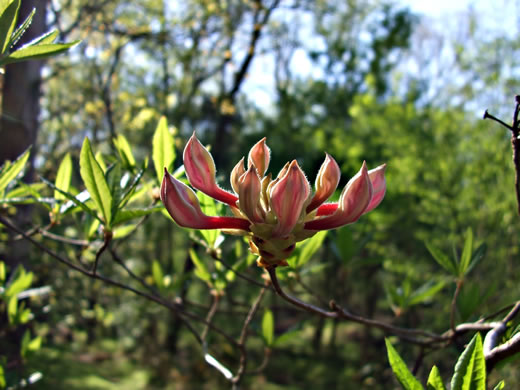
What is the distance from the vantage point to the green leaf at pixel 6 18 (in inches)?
17.5

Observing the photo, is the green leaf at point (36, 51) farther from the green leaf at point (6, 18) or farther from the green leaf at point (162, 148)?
the green leaf at point (162, 148)

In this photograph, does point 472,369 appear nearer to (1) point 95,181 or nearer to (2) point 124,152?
(1) point 95,181

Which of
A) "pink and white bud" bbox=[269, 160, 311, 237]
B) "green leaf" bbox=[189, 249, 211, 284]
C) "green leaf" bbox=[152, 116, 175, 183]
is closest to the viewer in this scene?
"pink and white bud" bbox=[269, 160, 311, 237]

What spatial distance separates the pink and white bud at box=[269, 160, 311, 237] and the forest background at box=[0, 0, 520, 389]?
23 cm

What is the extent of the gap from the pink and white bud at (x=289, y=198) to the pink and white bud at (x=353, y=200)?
0.12ft

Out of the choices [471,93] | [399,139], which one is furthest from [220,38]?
[471,93]

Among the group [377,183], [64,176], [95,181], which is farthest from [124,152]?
[377,183]

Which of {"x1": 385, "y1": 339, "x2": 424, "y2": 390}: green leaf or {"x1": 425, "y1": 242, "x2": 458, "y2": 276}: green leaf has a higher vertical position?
{"x1": 425, "y1": 242, "x2": 458, "y2": 276}: green leaf

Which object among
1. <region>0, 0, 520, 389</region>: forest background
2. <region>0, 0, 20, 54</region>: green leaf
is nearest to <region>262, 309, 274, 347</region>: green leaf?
<region>0, 0, 520, 389</region>: forest background

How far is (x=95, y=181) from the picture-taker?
0.53 metres

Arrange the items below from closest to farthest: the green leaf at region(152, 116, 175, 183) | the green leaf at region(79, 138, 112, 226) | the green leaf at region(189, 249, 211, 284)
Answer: the green leaf at region(79, 138, 112, 226), the green leaf at region(152, 116, 175, 183), the green leaf at region(189, 249, 211, 284)

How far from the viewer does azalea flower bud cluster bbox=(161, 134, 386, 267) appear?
14.6 inches

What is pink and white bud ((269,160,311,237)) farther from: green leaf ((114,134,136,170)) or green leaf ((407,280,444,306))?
green leaf ((407,280,444,306))

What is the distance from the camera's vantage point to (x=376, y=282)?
20.8ft
